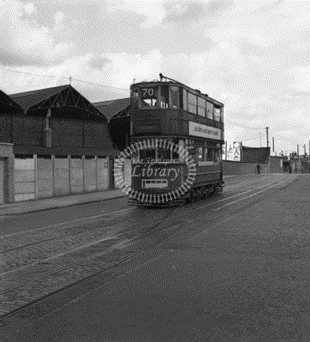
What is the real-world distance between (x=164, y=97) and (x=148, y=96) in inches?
25.2

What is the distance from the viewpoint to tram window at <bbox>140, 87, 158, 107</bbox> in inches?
719

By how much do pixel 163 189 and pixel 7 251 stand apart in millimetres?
9505

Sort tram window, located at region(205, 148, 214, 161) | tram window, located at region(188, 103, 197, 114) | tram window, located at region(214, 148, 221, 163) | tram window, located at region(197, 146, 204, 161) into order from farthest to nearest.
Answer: tram window, located at region(214, 148, 221, 163), tram window, located at region(205, 148, 214, 161), tram window, located at region(197, 146, 204, 161), tram window, located at region(188, 103, 197, 114)

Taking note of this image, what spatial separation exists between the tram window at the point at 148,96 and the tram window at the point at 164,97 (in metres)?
0.24

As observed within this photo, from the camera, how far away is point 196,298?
604 centimetres

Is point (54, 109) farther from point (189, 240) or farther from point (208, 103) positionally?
point (189, 240)

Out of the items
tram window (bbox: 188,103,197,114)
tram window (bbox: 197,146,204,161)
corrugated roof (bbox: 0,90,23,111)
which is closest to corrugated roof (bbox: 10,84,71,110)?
corrugated roof (bbox: 0,90,23,111)

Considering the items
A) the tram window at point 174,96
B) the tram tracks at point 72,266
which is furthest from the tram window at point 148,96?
the tram tracks at point 72,266

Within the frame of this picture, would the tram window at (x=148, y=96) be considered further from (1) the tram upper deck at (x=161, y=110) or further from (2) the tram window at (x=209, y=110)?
(2) the tram window at (x=209, y=110)

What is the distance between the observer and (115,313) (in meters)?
5.44

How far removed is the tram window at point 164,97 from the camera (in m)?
18.2

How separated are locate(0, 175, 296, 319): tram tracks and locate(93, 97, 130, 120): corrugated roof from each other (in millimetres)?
20565

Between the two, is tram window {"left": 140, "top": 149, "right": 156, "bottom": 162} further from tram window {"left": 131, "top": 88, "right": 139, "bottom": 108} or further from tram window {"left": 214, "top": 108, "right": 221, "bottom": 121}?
tram window {"left": 214, "top": 108, "right": 221, "bottom": 121}

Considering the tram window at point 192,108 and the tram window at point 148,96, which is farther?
the tram window at point 192,108
